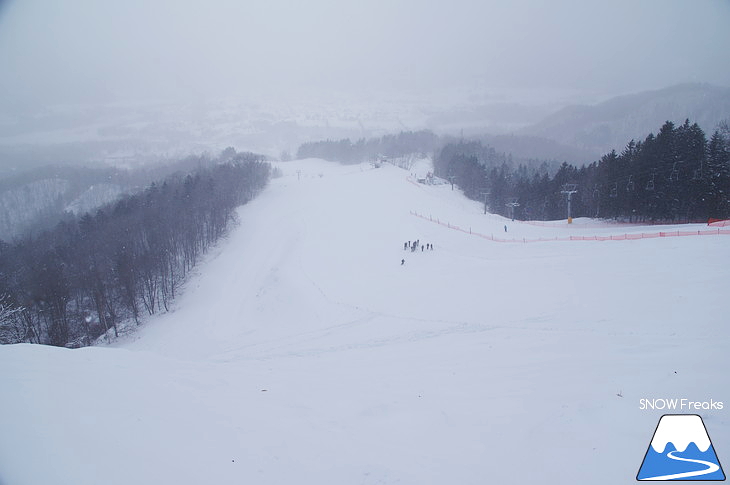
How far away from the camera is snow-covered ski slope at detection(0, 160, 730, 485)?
21.8ft

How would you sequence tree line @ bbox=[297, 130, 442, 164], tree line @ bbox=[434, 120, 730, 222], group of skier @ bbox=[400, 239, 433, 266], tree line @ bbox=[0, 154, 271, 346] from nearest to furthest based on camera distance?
tree line @ bbox=[0, 154, 271, 346]
tree line @ bbox=[434, 120, 730, 222]
group of skier @ bbox=[400, 239, 433, 266]
tree line @ bbox=[297, 130, 442, 164]

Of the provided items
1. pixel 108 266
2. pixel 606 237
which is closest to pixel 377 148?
pixel 108 266

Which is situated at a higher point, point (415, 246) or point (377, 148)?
point (377, 148)

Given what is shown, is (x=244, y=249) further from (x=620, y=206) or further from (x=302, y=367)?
(x=620, y=206)

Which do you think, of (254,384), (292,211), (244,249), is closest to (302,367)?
(254,384)

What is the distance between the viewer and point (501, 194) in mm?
71188

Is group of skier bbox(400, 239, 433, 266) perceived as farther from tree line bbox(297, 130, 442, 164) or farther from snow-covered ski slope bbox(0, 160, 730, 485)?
tree line bbox(297, 130, 442, 164)

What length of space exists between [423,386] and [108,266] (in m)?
41.8

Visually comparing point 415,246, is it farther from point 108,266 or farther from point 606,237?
point 108,266

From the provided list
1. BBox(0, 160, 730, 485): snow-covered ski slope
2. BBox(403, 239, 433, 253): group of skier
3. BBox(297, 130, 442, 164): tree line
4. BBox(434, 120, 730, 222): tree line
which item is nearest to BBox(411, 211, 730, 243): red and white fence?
BBox(0, 160, 730, 485): snow-covered ski slope

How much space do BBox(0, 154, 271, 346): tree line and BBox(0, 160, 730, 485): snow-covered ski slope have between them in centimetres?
1697

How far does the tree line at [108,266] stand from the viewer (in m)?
32.9

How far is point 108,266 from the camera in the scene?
39688 millimetres

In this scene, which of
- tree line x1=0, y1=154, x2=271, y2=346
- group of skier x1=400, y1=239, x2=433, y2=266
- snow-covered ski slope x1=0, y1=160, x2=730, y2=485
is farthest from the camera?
group of skier x1=400, y1=239, x2=433, y2=266
